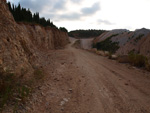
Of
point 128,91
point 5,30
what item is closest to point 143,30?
point 128,91

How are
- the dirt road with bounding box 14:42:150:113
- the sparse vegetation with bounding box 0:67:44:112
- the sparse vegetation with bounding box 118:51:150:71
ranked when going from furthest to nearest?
1. the sparse vegetation with bounding box 118:51:150:71
2. the dirt road with bounding box 14:42:150:113
3. the sparse vegetation with bounding box 0:67:44:112

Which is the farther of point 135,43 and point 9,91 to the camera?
point 135,43

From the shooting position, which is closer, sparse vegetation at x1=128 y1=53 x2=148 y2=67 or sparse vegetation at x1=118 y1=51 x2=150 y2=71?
sparse vegetation at x1=118 y1=51 x2=150 y2=71

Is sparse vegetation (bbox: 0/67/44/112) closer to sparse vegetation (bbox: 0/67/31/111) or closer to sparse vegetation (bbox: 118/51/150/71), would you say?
sparse vegetation (bbox: 0/67/31/111)

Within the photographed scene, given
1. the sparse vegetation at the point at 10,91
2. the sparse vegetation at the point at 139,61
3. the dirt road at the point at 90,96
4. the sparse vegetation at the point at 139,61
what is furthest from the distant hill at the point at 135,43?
the sparse vegetation at the point at 10,91

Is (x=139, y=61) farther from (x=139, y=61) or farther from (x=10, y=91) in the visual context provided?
(x=10, y=91)

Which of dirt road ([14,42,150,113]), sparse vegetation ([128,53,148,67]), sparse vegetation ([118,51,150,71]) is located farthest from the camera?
sparse vegetation ([128,53,148,67])

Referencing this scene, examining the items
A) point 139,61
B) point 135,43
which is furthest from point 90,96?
point 135,43

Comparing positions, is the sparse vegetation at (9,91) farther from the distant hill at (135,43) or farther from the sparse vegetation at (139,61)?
the distant hill at (135,43)

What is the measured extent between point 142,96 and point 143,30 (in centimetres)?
2704

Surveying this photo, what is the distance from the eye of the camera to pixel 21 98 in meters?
2.94

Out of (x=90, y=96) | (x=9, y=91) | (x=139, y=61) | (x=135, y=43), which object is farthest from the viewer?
(x=135, y=43)

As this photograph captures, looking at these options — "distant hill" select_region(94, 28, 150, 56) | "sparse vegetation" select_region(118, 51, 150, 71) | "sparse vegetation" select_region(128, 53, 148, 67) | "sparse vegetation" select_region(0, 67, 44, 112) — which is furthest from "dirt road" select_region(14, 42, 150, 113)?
"distant hill" select_region(94, 28, 150, 56)

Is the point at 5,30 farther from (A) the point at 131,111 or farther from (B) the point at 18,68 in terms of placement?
(A) the point at 131,111
